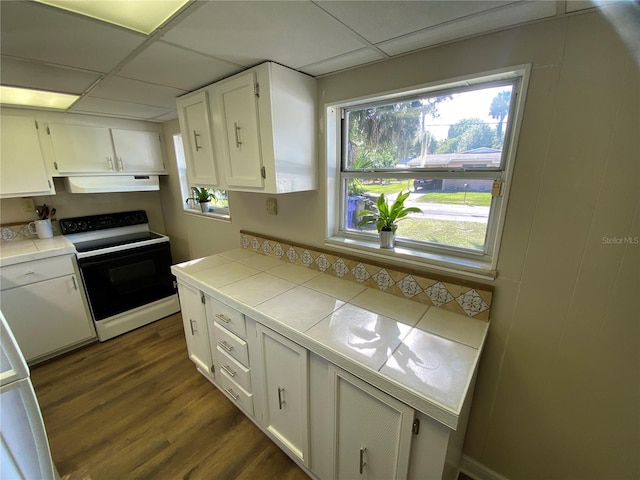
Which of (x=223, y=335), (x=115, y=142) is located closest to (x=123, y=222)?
(x=115, y=142)

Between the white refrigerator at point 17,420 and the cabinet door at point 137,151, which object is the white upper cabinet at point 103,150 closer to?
the cabinet door at point 137,151

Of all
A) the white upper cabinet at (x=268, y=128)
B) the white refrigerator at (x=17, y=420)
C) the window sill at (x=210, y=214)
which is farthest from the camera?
the window sill at (x=210, y=214)

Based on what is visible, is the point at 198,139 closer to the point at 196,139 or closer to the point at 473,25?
the point at 196,139

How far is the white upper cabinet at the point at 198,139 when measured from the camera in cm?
168

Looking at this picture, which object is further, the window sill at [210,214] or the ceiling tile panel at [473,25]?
the window sill at [210,214]

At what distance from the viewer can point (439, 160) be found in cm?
128

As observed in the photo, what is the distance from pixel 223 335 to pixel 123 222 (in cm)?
214

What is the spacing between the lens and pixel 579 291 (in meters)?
0.98

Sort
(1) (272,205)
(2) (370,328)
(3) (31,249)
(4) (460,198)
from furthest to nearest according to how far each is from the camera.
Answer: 1. (3) (31,249)
2. (1) (272,205)
3. (4) (460,198)
4. (2) (370,328)

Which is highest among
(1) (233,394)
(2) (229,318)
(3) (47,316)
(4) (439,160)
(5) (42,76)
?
(5) (42,76)

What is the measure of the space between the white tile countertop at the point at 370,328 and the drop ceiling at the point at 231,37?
46.6 inches

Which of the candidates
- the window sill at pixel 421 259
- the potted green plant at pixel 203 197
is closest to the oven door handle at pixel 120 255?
the potted green plant at pixel 203 197

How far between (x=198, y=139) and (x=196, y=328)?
1.35 metres

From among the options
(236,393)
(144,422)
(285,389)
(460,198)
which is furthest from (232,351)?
(460,198)
